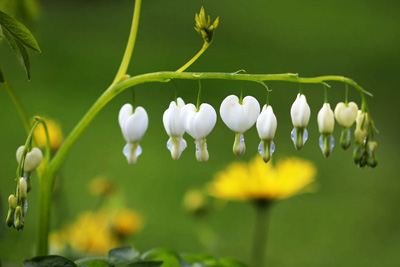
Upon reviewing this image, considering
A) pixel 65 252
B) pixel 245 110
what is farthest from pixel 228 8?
pixel 245 110

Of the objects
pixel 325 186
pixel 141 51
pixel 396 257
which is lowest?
pixel 396 257

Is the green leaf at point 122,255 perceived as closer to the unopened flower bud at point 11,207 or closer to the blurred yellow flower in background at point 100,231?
the unopened flower bud at point 11,207

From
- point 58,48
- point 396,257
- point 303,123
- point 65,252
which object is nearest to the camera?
point 303,123

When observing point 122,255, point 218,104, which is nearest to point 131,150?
point 122,255

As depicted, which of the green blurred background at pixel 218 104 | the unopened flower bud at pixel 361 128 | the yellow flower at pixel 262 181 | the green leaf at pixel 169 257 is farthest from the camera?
the green blurred background at pixel 218 104

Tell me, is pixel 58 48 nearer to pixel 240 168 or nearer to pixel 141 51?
pixel 141 51

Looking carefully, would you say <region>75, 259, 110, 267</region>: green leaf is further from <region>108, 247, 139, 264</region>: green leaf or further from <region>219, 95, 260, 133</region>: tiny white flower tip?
<region>219, 95, 260, 133</region>: tiny white flower tip

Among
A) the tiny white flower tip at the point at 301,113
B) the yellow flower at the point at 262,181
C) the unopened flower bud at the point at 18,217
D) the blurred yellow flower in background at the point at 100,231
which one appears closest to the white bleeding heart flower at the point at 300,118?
the tiny white flower tip at the point at 301,113
